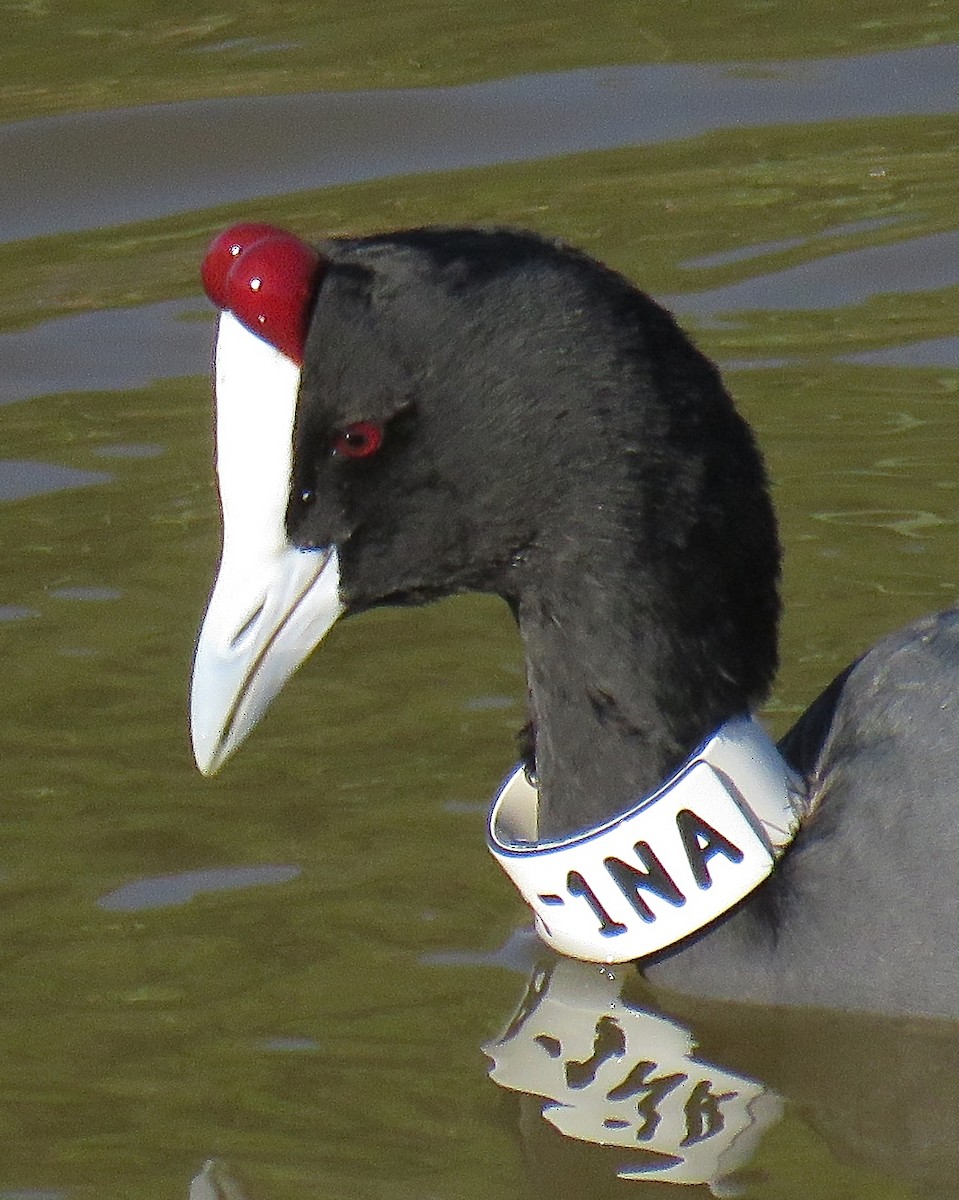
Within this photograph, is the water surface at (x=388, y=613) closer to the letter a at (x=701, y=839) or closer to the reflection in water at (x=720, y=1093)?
the reflection in water at (x=720, y=1093)

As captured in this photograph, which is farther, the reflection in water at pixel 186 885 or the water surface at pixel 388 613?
the reflection in water at pixel 186 885

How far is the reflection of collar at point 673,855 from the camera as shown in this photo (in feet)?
10.8

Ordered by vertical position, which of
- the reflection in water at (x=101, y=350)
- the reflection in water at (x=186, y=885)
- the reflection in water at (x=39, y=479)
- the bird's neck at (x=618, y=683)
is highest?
the bird's neck at (x=618, y=683)

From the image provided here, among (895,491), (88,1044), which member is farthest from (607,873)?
(895,491)

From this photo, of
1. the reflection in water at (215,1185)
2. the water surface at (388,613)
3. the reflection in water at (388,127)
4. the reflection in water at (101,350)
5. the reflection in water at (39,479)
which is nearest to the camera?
the reflection in water at (215,1185)

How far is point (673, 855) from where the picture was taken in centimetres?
330

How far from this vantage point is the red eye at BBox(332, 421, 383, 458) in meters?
3.13

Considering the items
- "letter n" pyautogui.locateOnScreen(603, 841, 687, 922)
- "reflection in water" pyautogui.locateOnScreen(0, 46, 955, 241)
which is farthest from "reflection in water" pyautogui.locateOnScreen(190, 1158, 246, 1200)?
"reflection in water" pyautogui.locateOnScreen(0, 46, 955, 241)

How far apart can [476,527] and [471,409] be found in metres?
0.16

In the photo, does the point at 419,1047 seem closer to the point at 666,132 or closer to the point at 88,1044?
the point at 88,1044

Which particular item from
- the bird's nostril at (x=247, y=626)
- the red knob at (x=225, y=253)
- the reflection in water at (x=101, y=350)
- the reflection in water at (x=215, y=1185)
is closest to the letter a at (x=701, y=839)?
the bird's nostril at (x=247, y=626)

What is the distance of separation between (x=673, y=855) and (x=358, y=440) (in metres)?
0.64

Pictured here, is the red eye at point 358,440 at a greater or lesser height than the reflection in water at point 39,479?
greater

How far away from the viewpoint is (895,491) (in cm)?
477
